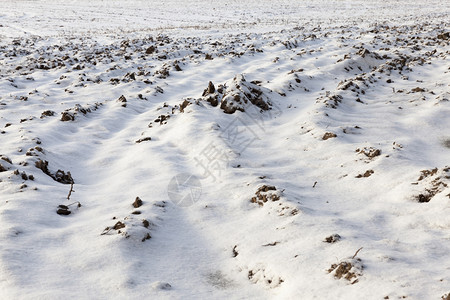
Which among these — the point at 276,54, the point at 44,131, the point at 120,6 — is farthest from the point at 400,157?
the point at 120,6

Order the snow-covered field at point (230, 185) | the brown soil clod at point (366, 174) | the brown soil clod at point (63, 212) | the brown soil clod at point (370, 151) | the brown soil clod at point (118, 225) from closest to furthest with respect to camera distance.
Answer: the snow-covered field at point (230, 185) → the brown soil clod at point (118, 225) → the brown soil clod at point (63, 212) → the brown soil clod at point (366, 174) → the brown soil clod at point (370, 151)

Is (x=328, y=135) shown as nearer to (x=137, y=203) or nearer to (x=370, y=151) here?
(x=370, y=151)

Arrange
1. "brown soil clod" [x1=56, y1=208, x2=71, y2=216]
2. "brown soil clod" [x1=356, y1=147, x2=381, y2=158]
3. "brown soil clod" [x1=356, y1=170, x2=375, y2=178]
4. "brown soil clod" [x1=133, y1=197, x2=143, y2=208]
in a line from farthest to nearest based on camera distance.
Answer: "brown soil clod" [x1=356, y1=147, x2=381, y2=158], "brown soil clod" [x1=356, y1=170, x2=375, y2=178], "brown soil clod" [x1=133, y1=197, x2=143, y2=208], "brown soil clod" [x1=56, y1=208, x2=71, y2=216]

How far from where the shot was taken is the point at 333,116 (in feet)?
23.5

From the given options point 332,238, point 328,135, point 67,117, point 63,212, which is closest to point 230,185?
point 332,238

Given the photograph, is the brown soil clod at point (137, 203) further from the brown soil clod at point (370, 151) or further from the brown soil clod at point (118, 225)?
the brown soil clod at point (370, 151)

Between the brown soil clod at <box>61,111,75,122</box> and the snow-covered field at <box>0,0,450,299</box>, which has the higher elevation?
the snow-covered field at <box>0,0,450,299</box>

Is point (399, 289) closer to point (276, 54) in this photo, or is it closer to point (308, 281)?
point (308, 281)

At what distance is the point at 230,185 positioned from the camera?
4961 millimetres

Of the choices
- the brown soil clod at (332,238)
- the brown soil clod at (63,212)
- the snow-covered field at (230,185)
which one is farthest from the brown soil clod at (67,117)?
the brown soil clod at (332,238)

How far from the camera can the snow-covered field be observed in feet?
10.3

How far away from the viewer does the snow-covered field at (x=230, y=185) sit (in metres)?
3.15

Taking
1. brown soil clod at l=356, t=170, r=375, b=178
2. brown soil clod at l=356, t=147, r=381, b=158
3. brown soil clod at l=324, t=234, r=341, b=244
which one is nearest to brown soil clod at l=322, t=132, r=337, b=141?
brown soil clod at l=356, t=147, r=381, b=158

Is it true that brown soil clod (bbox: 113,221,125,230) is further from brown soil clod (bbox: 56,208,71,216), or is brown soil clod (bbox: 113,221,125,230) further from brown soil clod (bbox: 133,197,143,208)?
brown soil clod (bbox: 56,208,71,216)
